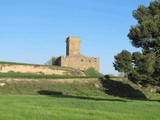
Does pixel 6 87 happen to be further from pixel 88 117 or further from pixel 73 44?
pixel 73 44

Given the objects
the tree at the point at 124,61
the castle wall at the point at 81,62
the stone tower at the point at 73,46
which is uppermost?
the stone tower at the point at 73,46

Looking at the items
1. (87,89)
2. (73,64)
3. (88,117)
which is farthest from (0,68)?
(88,117)

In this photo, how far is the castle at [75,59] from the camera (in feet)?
269

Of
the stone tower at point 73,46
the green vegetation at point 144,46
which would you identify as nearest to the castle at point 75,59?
the stone tower at point 73,46

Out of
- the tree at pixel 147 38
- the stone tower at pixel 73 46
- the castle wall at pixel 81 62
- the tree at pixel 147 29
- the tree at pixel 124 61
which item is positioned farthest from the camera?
the stone tower at pixel 73 46

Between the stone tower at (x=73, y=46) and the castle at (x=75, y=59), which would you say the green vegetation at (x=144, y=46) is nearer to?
the castle at (x=75, y=59)

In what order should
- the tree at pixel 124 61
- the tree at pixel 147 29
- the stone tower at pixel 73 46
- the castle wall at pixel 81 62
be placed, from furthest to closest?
the stone tower at pixel 73 46
the castle wall at pixel 81 62
the tree at pixel 124 61
the tree at pixel 147 29

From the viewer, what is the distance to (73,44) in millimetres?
86438

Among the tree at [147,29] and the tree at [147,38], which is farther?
the tree at [147,29]

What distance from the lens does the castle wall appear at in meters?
81.9

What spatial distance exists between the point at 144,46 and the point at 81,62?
51506mm

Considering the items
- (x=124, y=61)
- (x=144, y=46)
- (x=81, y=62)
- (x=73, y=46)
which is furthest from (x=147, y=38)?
(x=73, y=46)

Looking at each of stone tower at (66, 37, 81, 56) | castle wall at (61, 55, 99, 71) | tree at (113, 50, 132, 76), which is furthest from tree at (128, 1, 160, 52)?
stone tower at (66, 37, 81, 56)

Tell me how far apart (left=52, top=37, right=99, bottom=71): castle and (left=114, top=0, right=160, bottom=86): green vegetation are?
163 feet
